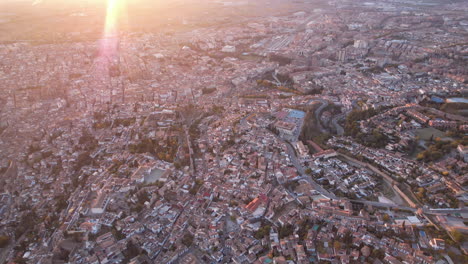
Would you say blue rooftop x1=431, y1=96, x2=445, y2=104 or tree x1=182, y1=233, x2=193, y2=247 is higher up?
blue rooftop x1=431, y1=96, x2=445, y2=104

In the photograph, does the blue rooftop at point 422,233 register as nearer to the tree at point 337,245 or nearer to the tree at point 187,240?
the tree at point 337,245

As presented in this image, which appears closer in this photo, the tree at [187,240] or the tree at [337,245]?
the tree at [337,245]

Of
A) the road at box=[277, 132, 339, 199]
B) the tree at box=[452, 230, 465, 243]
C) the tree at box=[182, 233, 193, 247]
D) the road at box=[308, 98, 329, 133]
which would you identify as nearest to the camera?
the tree at box=[452, 230, 465, 243]

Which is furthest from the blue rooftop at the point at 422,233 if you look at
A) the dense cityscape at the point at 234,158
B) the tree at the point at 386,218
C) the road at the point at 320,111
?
the road at the point at 320,111

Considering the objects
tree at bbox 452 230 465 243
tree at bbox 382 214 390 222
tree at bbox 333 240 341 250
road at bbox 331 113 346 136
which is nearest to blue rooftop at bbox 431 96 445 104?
road at bbox 331 113 346 136

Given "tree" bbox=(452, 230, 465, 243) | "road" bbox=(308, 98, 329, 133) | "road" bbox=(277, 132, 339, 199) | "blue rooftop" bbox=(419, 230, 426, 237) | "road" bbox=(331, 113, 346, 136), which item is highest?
"road" bbox=(308, 98, 329, 133)

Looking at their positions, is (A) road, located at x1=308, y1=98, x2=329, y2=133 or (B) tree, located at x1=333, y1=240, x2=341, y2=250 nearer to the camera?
(B) tree, located at x1=333, y1=240, x2=341, y2=250

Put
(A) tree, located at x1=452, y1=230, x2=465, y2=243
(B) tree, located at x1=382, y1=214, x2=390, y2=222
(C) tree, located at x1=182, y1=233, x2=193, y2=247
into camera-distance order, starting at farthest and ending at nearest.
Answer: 1. (B) tree, located at x1=382, y1=214, x2=390, y2=222
2. (C) tree, located at x1=182, y1=233, x2=193, y2=247
3. (A) tree, located at x1=452, y1=230, x2=465, y2=243

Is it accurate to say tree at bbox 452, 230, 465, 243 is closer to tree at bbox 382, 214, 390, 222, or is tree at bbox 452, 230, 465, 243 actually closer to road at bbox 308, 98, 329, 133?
tree at bbox 382, 214, 390, 222

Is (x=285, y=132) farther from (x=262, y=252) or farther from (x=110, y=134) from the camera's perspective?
(x=110, y=134)
